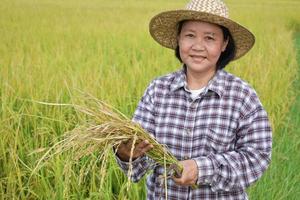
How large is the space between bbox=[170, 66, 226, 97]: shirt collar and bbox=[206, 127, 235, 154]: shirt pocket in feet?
0.32

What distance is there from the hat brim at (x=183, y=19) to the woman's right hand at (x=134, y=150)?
390 mm

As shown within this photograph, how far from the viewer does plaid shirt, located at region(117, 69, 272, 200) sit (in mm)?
1431

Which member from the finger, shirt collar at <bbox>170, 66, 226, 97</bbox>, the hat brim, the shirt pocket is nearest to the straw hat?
the hat brim

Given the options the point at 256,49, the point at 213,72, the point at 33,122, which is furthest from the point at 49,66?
the point at 256,49

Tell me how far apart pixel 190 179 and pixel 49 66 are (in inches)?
97.7

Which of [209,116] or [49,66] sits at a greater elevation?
[209,116]

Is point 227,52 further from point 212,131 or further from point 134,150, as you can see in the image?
point 134,150

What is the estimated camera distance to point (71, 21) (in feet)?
21.6

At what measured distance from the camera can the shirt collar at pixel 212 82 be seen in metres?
1.48

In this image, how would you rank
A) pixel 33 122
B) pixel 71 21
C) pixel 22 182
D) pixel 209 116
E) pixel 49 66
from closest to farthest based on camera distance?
1. pixel 209 116
2. pixel 22 182
3. pixel 33 122
4. pixel 49 66
5. pixel 71 21

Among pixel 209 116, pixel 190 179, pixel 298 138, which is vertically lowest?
pixel 298 138

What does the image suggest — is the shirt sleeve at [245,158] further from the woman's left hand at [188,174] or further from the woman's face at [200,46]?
the woman's face at [200,46]

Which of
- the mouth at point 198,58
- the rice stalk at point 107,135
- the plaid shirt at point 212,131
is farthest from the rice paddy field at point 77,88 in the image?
the mouth at point 198,58

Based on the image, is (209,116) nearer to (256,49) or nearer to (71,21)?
(256,49)
